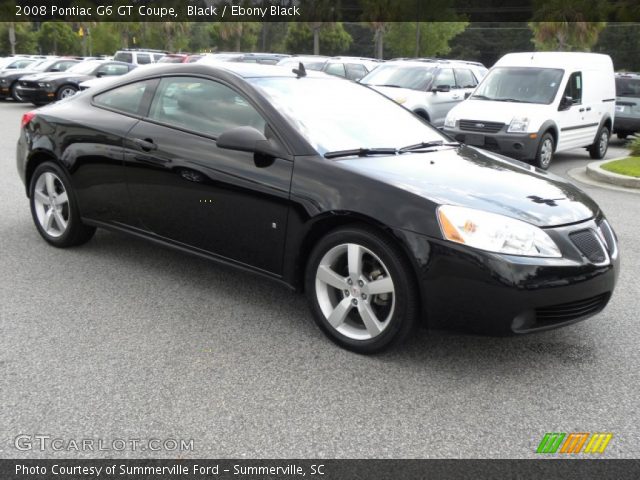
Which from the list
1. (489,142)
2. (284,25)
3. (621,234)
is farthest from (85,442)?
(284,25)

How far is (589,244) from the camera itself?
3799mm

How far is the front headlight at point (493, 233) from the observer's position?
3.52 m

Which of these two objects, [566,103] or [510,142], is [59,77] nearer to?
[510,142]

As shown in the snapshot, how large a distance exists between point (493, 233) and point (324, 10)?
2182 inches

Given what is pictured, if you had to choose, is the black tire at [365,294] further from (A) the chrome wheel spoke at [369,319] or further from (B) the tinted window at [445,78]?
(B) the tinted window at [445,78]

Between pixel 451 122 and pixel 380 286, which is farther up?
pixel 380 286

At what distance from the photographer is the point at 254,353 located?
12.8ft

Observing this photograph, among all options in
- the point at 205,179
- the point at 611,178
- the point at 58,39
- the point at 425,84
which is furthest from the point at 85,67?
the point at 58,39

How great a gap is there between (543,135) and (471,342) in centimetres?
811

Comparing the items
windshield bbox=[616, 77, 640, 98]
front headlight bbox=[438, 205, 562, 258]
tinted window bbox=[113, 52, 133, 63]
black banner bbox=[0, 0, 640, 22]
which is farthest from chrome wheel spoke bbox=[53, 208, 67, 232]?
black banner bbox=[0, 0, 640, 22]

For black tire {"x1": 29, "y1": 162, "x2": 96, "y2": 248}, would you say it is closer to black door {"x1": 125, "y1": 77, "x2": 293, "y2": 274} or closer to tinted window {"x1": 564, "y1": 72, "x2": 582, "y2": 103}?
black door {"x1": 125, "y1": 77, "x2": 293, "y2": 274}

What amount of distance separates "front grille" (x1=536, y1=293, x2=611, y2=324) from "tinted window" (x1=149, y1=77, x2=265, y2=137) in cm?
197

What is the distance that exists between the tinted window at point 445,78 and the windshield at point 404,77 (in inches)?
7.5

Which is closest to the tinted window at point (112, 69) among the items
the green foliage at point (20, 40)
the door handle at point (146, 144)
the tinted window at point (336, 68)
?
the tinted window at point (336, 68)
